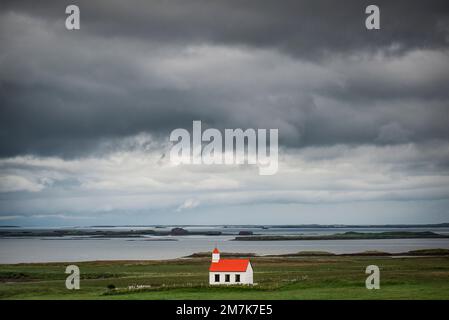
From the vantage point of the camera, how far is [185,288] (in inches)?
2291

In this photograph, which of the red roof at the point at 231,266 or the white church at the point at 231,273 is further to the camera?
the red roof at the point at 231,266

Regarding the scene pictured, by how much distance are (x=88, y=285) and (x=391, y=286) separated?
3503cm

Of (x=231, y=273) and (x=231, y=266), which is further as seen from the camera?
(x=231, y=266)

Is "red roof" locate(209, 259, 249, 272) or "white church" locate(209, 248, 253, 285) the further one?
"red roof" locate(209, 259, 249, 272)

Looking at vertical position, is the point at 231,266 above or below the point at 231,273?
above
